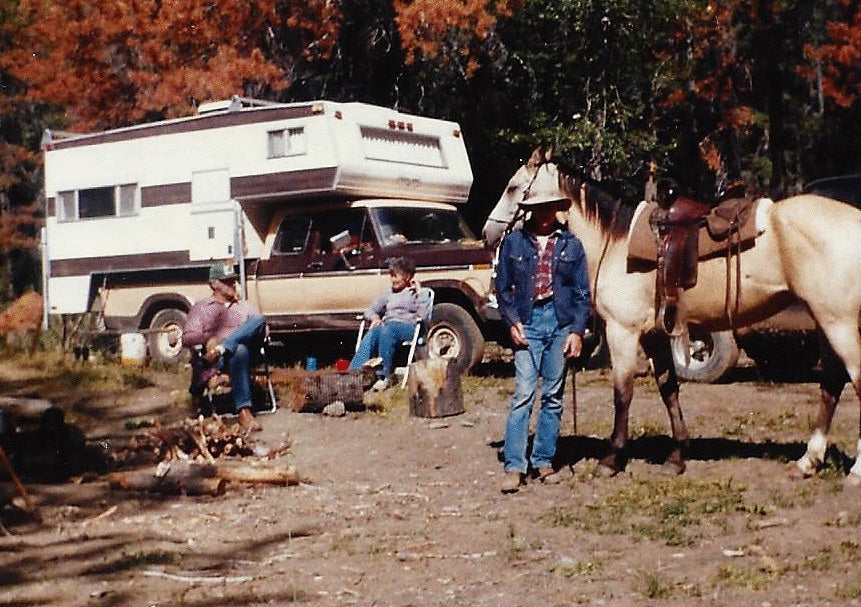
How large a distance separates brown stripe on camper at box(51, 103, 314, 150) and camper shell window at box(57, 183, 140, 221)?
0.66 metres

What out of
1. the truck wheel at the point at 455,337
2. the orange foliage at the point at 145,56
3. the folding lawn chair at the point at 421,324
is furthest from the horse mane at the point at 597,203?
the orange foliage at the point at 145,56

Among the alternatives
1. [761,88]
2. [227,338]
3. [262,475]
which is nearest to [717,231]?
[262,475]

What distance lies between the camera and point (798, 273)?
7.52m

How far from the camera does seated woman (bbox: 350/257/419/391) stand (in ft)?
40.8

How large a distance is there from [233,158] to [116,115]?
10546mm

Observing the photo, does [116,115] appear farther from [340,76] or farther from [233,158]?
[233,158]

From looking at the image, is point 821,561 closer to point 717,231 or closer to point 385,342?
point 717,231

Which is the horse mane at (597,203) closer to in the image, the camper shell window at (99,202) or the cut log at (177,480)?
the cut log at (177,480)

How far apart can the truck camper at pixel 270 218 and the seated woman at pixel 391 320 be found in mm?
812

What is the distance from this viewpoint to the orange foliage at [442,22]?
777 inches

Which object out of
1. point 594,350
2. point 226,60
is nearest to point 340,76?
point 226,60

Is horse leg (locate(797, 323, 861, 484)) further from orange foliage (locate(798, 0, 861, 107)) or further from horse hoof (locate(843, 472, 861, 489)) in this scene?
orange foliage (locate(798, 0, 861, 107))

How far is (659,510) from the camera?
698cm

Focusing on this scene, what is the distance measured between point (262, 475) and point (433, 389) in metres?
2.87
